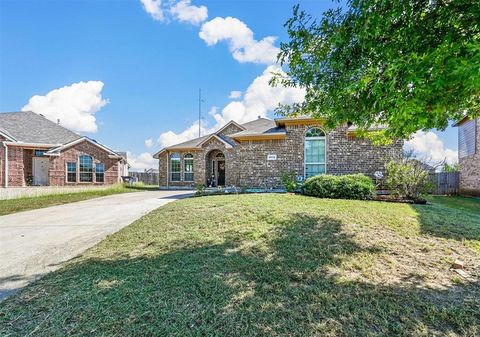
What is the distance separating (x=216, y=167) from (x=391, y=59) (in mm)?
20040

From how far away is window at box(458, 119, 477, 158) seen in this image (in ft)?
51.6

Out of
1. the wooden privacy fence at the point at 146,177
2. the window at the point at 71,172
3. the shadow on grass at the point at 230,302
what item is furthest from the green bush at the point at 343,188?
the wooden privacy fence at the point at 146,177

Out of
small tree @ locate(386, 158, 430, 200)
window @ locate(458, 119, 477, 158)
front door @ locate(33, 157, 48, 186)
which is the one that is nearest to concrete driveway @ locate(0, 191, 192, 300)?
small tree @ locate(386, 158, 430, 200)

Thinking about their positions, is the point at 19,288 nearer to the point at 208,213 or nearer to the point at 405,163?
the point at 208,213

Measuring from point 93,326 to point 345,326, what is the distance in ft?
8.17

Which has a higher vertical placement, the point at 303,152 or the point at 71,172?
the point at 303,152

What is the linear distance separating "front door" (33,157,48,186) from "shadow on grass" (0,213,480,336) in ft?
69.6

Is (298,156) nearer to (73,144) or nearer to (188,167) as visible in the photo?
(188,167)

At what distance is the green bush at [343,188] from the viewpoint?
32.3 feet

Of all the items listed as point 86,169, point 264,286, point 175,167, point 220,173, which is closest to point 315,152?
point 220,173

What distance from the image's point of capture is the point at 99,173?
21.5 m

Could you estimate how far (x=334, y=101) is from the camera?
405cm

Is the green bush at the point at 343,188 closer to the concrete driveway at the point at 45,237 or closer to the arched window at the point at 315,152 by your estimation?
the arched window at the point at 315,152

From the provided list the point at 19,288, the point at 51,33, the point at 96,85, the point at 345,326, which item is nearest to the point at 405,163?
the point at 345,326
